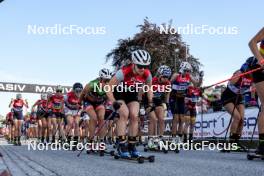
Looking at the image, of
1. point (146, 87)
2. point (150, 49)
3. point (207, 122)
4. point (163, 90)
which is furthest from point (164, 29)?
point (146, 87)

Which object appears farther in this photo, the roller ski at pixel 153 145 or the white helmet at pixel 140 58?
the roller ski at pixel 153 145

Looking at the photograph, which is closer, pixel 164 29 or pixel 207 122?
pixel 207 122

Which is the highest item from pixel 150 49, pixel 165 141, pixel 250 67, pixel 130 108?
pixel 150 49

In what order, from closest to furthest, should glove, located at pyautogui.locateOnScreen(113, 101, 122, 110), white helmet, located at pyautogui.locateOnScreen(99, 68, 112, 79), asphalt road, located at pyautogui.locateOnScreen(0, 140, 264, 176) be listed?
asphalt road, located at pyautogui.locateOnScreen(0, 140, 264, 176)
glove, located at pyautogui.locateOnScreen(113, 101, 122, 110)
white helmet, located at pyautogui.locateOnScreen(99, 68, 112, 79)

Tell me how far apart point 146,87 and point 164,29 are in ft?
109

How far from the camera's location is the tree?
4147 centimetres

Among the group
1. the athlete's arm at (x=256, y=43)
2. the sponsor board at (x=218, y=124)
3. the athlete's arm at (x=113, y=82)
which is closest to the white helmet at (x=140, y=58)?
the athlete's arm at (x=113, y=82)

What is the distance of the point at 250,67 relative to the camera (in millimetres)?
8078

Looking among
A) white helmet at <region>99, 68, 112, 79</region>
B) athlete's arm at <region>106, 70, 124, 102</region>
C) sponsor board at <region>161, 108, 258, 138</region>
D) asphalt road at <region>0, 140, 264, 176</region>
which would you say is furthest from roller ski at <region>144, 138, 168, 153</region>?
asphalt road at <region>0, 140, 264, 176</region>

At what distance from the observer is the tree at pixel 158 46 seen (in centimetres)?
4147

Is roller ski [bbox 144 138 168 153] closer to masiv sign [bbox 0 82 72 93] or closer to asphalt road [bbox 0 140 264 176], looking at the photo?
asphalt road [bbox 0 140 264 176]

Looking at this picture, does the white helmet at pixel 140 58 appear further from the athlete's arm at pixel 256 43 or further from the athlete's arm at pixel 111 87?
the athlete's arm at pixel 256 43

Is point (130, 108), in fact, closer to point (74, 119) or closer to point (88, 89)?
point (88, 89)

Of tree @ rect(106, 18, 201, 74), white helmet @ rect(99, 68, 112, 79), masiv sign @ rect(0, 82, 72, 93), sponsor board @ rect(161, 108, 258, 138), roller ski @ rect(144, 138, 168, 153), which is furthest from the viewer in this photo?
masiv sign @ rect(0, 82, 72, 93)
